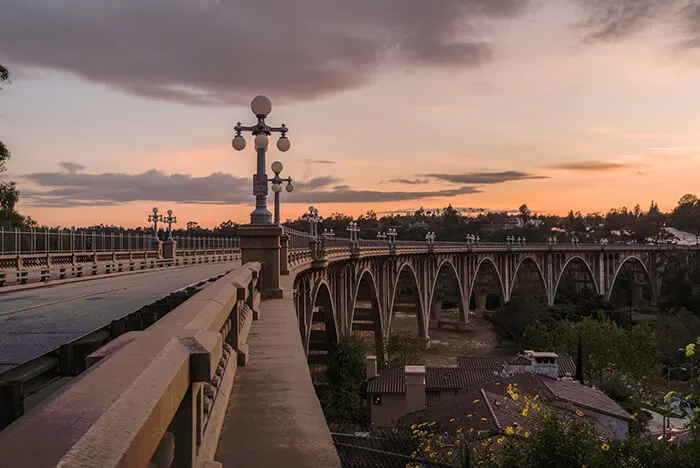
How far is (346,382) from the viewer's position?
3756 centimetres

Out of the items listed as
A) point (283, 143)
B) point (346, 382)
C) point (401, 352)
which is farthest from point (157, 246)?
point (283, 143)

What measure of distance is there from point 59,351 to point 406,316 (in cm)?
10159

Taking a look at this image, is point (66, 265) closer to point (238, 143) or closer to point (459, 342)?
point (238, 143)

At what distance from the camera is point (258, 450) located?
12.9 ft

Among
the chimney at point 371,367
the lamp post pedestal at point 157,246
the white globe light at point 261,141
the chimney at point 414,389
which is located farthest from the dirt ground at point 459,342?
the white globe light at point 261,141

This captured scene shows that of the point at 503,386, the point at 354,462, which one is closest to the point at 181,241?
the point at 503,386

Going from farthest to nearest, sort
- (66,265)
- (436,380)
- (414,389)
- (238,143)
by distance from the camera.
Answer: (436,380), (414,389), (66,265), (238,143)

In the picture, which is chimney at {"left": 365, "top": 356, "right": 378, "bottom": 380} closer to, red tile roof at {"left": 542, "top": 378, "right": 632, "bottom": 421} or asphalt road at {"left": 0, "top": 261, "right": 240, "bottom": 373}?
red tile roof at {"left": 542, "top": 378, "right": 632, "bottom": 421}

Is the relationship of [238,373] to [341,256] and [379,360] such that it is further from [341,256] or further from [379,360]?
[379,360]

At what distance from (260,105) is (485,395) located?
17.5m

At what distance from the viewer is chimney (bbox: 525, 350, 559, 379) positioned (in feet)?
116

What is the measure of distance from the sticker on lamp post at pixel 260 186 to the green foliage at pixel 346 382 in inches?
926

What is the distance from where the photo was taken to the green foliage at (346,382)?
35.7 m

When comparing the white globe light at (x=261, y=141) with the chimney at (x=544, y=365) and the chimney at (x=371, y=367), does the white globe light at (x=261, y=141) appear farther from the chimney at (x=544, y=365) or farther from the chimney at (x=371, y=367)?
the chimney at (x=371, y=367)
